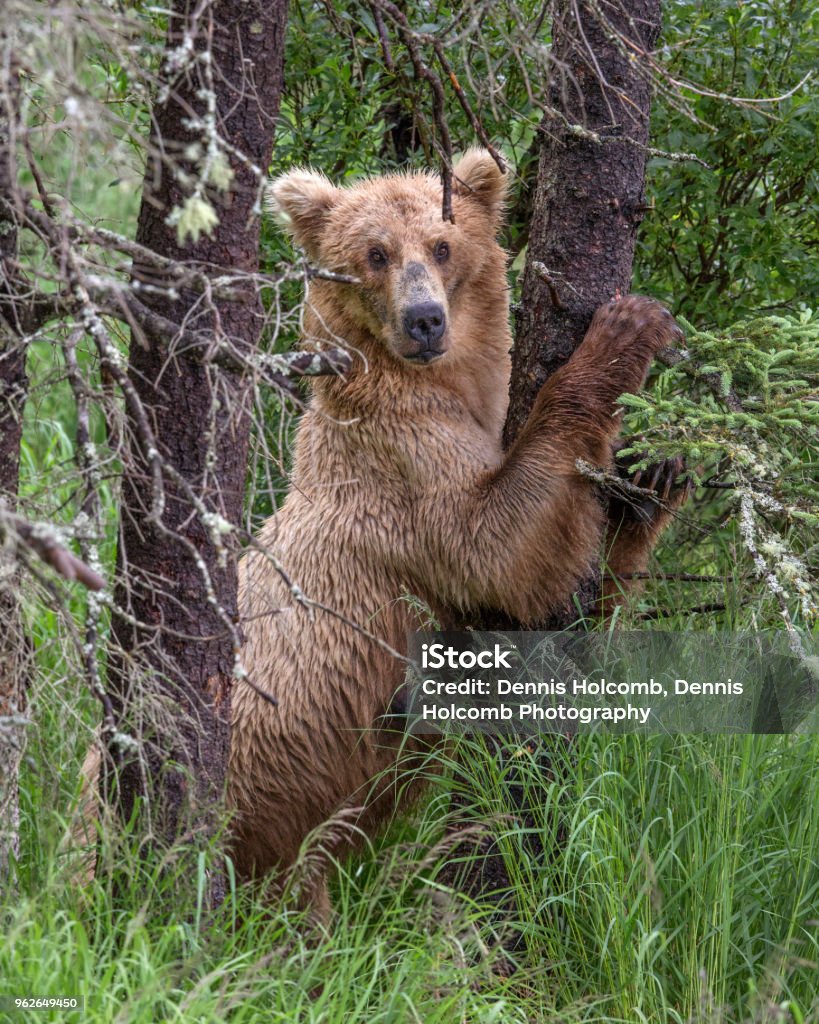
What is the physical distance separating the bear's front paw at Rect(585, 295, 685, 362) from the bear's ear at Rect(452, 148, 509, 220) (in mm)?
866

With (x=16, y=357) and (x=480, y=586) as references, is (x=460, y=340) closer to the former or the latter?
(x=480, y=586)

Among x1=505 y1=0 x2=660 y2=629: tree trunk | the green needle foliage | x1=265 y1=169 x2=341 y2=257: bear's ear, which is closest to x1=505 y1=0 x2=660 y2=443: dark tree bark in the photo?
x1=505 y1=0 x2=660 y2=629: tree trunk

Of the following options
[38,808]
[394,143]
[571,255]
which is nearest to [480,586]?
[571,255]

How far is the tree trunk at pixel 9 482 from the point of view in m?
3.02

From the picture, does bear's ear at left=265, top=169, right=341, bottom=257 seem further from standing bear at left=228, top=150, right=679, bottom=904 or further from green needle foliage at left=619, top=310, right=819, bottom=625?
green needle foliage at left=619, top=310, right=819, bottom=625

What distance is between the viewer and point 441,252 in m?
4.32

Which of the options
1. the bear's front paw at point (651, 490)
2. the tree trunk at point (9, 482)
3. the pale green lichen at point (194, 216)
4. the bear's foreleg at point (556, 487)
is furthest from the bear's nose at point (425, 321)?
the pale green lichen at point (194, 216)

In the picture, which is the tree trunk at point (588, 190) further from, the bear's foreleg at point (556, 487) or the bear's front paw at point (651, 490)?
the bear's front paw at point (651, 490)

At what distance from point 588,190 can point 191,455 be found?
1582mm

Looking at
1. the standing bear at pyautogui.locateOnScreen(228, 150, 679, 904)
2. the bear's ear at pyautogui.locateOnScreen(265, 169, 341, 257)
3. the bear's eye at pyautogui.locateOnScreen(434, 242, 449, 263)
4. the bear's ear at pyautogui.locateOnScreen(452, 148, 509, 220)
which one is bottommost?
the standing bear at pyautogui.locateOnScreen(228, 150, 679, 904)

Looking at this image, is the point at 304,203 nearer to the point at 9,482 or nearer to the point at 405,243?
the point at 405,243

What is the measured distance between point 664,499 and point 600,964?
1562mm

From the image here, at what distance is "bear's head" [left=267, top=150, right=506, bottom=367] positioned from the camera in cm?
410

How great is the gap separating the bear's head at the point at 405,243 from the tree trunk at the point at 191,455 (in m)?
0.86
